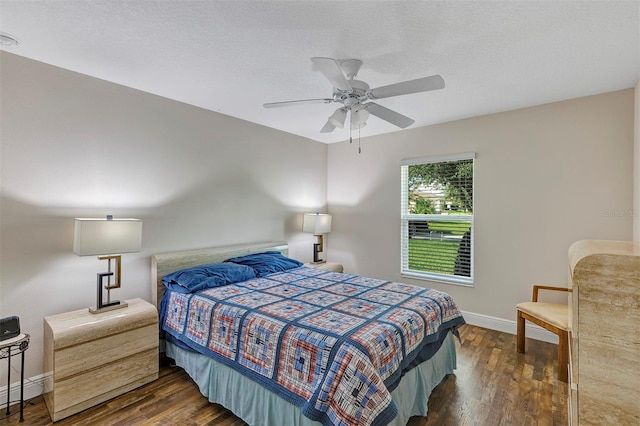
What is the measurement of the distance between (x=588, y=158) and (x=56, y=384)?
4.99 meters

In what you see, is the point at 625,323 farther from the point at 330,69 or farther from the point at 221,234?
the point at 221,234

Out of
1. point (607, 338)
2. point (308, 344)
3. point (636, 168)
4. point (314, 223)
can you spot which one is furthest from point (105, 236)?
point (636, 168)

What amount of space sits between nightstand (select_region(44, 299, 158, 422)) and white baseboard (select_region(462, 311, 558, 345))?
3568 millimetres

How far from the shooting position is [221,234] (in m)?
3.67

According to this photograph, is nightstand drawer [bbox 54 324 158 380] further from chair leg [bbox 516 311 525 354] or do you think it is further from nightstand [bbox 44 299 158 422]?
chair leg [bbox 516 311 525 354]

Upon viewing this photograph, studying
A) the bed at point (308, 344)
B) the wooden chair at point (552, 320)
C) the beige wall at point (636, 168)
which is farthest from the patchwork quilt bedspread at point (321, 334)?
the beige wall at point (636, 168)

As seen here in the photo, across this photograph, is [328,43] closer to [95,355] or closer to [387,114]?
[387,114]

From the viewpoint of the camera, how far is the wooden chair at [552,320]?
2.52m

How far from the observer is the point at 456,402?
7.39 ft

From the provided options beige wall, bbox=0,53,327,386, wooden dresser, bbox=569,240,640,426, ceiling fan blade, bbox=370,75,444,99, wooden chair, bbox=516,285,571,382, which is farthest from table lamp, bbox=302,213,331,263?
wooden dresser, bbox=569,240,640,426

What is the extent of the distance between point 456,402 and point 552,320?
118 cm

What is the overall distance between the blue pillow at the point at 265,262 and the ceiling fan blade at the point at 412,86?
218 centimetres

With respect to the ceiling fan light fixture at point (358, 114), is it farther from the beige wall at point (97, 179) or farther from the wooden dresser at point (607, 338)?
the wooden dresser at point (607, 338)

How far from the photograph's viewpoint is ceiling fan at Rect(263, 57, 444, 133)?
1940 millimetres
